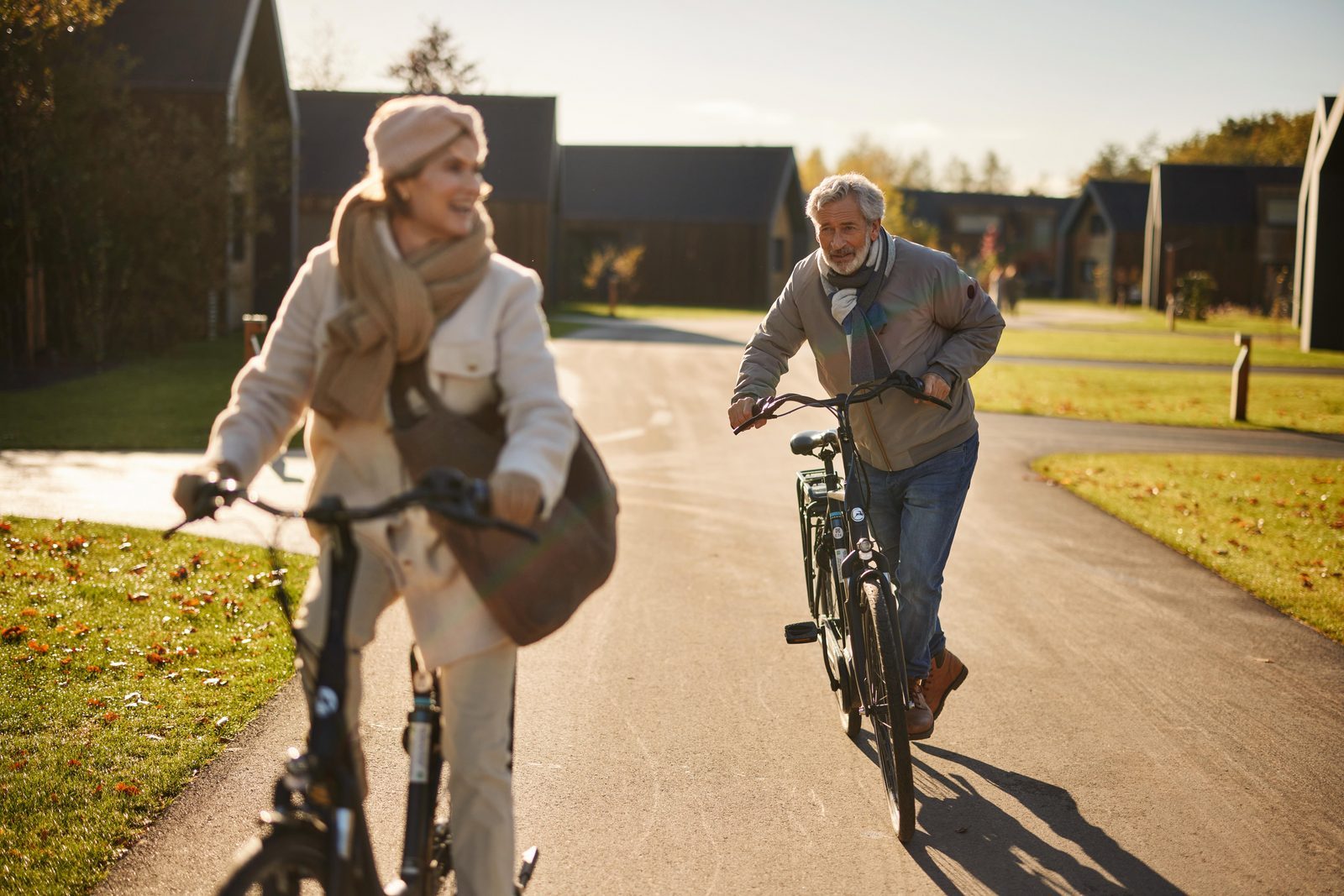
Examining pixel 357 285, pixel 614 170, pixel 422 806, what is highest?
pixel 614 170

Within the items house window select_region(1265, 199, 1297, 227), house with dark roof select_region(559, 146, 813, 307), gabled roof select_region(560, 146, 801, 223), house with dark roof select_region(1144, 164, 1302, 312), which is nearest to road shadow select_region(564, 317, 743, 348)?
house with dark roof select_region(559, 146, 813, 307)

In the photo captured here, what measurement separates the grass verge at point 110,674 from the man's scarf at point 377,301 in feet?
6.23

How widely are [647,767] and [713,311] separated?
50.1m

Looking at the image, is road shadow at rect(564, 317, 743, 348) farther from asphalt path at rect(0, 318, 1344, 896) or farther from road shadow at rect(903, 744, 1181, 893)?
road shadow at rect(903, 744, 1181, 893)

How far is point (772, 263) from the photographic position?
200 feet

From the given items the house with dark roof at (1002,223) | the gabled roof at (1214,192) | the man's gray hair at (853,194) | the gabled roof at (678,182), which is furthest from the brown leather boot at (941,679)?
the house with dark roof at (1002,223)

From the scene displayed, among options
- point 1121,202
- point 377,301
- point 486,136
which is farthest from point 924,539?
point 1121,202

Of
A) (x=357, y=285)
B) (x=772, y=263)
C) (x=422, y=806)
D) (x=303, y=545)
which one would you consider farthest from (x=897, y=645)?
(x=772, y=263)

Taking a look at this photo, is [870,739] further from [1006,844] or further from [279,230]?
[279,230]

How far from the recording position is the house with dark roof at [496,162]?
137 ft

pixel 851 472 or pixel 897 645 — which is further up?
pixel 851 472

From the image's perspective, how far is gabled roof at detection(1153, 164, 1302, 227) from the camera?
72.4 metres

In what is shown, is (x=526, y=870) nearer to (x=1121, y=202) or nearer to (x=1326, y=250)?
(x=1326, y=250)

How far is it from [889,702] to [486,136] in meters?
40.5
